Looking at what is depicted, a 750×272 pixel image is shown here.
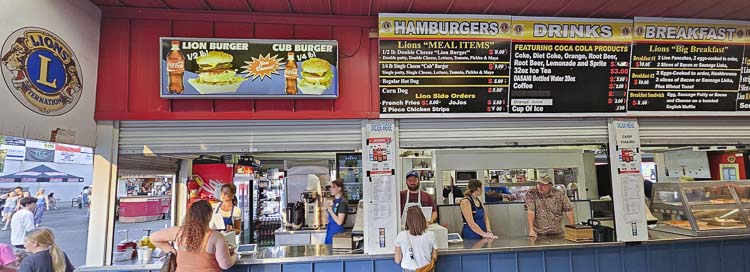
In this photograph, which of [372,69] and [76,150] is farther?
[372,69]

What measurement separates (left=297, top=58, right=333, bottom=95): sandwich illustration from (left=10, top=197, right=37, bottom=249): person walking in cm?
344

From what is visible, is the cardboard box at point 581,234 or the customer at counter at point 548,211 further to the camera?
the customer at counter at point 548,211

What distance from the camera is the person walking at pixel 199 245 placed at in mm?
2842

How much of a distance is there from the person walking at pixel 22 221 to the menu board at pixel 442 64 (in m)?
4.06

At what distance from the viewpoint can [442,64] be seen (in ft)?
11.5

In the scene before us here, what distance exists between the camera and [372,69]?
3.59 m

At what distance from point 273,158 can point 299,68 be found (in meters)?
Answer: 5.11

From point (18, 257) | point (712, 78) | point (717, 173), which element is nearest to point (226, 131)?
point (18, 257)

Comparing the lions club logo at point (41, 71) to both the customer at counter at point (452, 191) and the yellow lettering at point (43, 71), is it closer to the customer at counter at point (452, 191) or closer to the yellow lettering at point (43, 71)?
the yellow lettering at point (43, 71)

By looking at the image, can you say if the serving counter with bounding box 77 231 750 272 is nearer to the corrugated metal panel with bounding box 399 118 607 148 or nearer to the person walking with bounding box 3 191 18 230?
the corrugated metal panel with bounding box 399 118 607 148

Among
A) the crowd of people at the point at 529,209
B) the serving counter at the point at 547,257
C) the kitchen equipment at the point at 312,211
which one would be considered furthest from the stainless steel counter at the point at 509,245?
the kitchen equipment at the point at 312,211

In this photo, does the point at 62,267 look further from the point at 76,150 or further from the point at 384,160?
the point at 384,160

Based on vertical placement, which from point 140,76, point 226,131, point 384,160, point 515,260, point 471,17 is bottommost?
point 515,260

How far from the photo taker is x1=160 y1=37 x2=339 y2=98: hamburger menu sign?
129 inches
